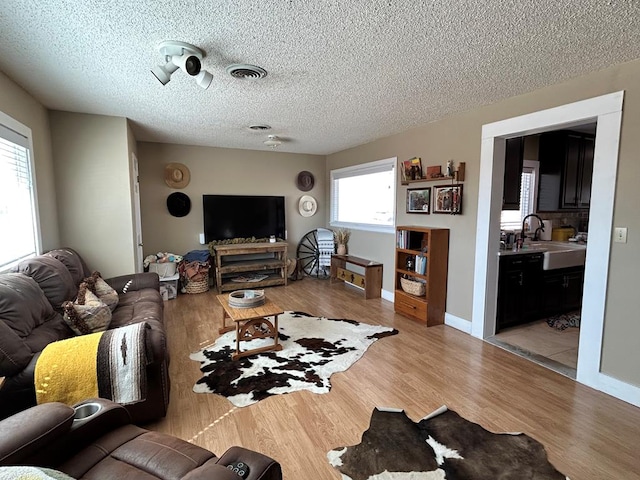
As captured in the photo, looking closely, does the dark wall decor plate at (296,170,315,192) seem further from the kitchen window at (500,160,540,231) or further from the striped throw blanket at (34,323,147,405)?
the striped throw blanket at (34,323,147,405)

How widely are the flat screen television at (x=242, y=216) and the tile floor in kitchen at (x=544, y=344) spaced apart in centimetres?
394

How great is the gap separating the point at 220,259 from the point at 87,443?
4.16 metres

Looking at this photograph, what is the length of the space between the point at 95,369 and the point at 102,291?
4.78 ft

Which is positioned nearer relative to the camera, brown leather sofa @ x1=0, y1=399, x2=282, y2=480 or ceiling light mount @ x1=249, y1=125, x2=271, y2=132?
brown leather sofa @ x1=0, y1=399, x2=282, y2=480

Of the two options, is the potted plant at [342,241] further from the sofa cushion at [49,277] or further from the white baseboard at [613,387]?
the sofa cushion at [49,277]

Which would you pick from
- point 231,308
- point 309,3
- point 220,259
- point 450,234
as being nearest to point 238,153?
point 220,259

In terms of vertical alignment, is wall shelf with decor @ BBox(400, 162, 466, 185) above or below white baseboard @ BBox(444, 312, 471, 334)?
above

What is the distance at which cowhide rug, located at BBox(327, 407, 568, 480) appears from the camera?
1.70 metres

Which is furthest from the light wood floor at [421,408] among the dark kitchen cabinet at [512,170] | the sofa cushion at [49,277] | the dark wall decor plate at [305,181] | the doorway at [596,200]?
the dark wall decor plate at [305,181]

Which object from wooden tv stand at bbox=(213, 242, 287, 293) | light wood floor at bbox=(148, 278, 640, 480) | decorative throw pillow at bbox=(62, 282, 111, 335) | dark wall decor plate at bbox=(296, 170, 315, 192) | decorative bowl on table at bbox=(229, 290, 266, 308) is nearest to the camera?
light wood floor at bbox=(148, 278, 640, 480)

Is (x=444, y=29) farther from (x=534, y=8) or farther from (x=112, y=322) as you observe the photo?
(x=112, y=322)

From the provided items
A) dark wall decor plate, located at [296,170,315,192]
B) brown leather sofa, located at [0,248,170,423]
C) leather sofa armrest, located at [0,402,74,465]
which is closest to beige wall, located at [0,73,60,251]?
brown leather sofa, located at [0,248,170,423]

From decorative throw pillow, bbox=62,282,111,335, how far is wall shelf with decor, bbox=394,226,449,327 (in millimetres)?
3119

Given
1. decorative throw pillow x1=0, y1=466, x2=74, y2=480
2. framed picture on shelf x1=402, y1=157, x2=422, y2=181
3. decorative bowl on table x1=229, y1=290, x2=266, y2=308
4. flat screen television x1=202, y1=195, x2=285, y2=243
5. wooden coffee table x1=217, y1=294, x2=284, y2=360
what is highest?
framed picture on shelf x1=402, y1=157, x2=422, y2=181
